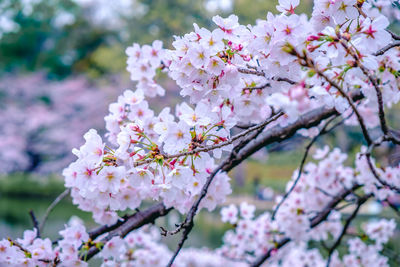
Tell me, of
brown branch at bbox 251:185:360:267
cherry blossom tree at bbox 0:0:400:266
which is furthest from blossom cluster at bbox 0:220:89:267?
brown branch at bbox 251:185:360:267

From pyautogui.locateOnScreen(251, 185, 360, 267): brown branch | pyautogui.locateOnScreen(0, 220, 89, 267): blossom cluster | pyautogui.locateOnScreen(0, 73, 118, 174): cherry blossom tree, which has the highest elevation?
pyautogui.locateOnScreen(0, 73, 118, 174): cherry blossom tree

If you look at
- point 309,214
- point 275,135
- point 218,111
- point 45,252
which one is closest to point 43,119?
point 309,214

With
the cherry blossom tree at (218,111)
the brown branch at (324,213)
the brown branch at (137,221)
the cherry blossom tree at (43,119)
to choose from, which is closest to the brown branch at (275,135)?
the cherry blossom tree at (218,111)

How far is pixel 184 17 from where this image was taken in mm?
10930

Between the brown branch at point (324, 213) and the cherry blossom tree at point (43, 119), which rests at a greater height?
the cherry blossom tree at point (43, 119)

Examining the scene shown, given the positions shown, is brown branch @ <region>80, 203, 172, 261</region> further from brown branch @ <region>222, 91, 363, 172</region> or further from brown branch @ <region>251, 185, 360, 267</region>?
brown branch @ <region>251, 185, 360, 267</region>

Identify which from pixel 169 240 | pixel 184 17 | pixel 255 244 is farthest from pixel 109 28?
pixel 255 244

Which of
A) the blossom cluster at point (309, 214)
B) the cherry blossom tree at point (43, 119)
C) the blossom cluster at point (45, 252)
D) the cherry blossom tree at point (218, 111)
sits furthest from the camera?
the cherry blossom tree at point (43, 119)

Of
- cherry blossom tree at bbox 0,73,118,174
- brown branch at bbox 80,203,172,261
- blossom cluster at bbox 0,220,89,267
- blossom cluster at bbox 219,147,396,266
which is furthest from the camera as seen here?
→ cherry blossom tree at bbox 0,73,118,174

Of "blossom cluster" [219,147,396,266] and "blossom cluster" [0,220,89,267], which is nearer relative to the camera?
"blossom cluster" [0,220,89,267]

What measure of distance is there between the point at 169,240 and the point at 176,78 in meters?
5.27

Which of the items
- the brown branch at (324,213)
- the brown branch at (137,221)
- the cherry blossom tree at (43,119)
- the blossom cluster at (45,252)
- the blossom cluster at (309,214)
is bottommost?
the blossom cluster at (45,252)

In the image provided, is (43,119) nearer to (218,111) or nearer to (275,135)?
(275,135)

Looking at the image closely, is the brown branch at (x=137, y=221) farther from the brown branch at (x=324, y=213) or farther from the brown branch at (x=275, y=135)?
the brown branch at (x=324, y=213)
